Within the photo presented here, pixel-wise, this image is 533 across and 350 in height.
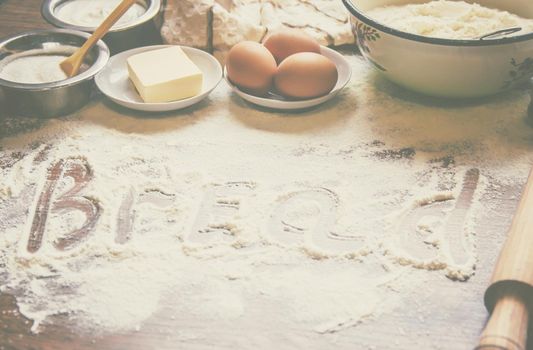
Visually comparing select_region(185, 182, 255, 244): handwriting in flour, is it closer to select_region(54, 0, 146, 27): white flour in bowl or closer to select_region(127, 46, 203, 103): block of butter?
select_region(127, 46, 203, 103): block of butter

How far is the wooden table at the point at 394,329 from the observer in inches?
32.2

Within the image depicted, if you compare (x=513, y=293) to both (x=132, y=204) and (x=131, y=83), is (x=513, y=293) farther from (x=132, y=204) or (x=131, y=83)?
(x=131, y=83)

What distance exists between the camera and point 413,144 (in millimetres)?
1205

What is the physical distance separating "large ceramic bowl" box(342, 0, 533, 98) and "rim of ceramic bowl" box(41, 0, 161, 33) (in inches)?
20.4

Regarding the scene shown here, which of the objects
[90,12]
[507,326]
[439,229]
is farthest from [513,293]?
[90,12]

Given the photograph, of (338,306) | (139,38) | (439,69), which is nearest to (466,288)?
(338,306)

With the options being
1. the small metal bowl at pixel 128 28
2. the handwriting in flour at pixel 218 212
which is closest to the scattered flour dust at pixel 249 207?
the handwriting in flour at pixel 218 212

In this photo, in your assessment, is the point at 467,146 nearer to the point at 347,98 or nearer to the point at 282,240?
the point at 347,98

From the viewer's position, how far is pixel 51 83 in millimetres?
1230

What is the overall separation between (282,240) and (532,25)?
743 mm

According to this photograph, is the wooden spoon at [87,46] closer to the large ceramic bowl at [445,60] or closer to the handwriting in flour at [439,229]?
the large ceramic bowl at [445,60]

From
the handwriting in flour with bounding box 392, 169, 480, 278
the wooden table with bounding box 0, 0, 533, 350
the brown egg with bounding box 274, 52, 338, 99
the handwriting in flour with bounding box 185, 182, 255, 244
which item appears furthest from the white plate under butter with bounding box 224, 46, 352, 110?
the wooden table with bounding box 0, 0, 533, 350

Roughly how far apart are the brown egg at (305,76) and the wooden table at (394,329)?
519 mm

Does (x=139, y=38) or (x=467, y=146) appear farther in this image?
(x=139, y=38)
